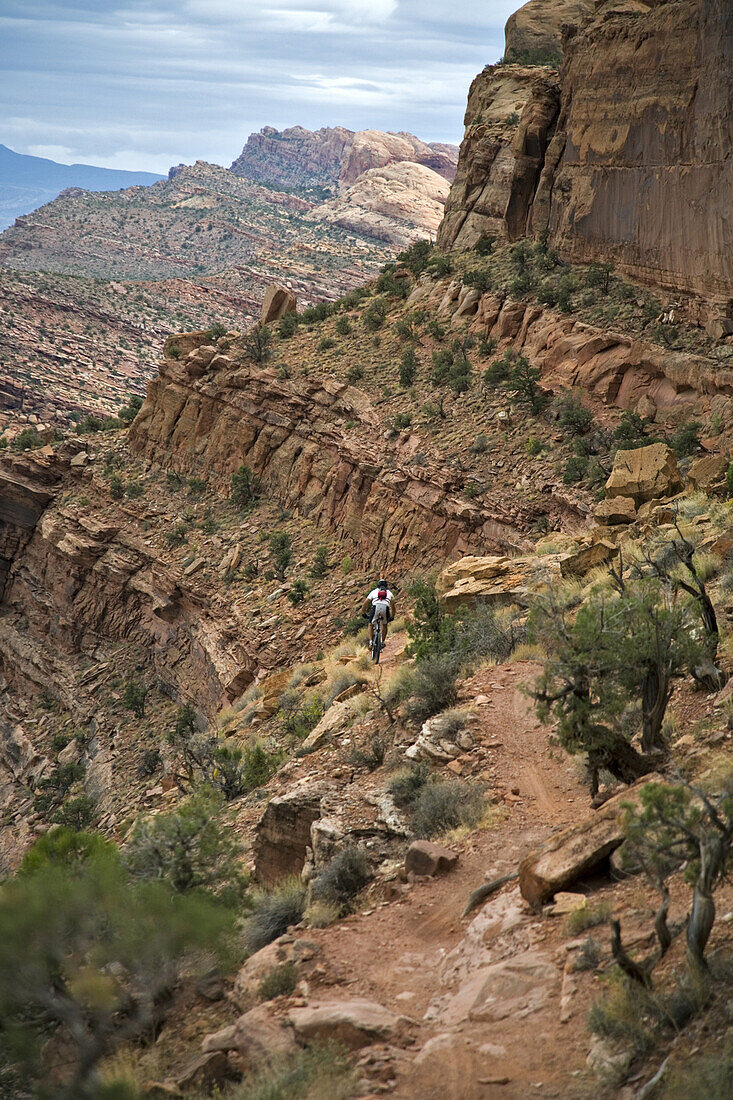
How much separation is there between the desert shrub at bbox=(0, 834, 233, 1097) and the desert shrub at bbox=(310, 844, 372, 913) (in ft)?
4.66

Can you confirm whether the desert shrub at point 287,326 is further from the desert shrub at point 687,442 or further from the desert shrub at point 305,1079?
the desert shrub at point 305,1079

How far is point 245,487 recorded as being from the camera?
31.6 metres

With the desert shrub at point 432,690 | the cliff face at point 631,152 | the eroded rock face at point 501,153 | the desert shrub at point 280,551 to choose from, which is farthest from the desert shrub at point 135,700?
the eroded rock face at point 501,153

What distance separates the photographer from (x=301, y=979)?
7.04m

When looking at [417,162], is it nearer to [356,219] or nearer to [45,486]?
[356,219]

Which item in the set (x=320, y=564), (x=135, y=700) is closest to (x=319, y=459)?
(x=320, y=564)

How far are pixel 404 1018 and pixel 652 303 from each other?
22.2 meters

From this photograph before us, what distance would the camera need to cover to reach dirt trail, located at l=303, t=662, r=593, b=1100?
5461 millimetres

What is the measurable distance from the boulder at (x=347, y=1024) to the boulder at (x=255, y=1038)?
117 millimetres

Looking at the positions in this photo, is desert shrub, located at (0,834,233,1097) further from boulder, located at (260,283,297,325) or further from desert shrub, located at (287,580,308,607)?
boulder, located at (260,283,297,325)

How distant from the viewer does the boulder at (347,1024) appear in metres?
6.02

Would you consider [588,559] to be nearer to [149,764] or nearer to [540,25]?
[149,764]

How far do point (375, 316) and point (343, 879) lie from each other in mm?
27765

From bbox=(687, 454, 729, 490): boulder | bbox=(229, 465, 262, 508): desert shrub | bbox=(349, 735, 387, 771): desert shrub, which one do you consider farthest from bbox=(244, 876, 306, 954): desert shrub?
bbox=(229, 465, 262, 508): desert shrub
